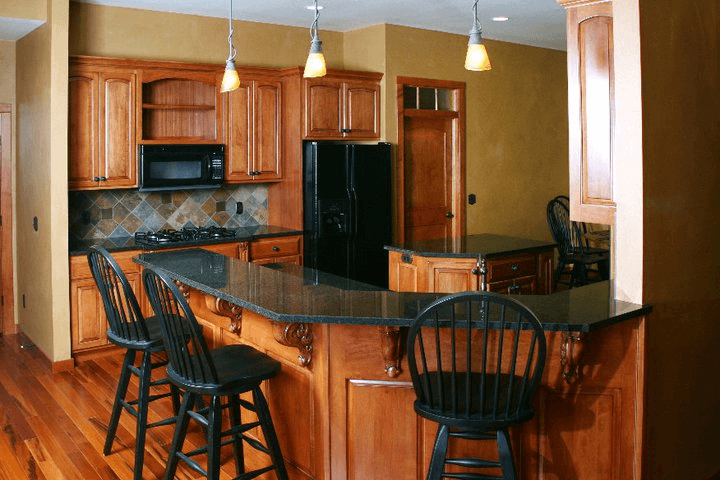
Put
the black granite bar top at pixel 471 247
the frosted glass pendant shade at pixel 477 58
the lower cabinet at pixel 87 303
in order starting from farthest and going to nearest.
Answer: the lower cabinet at pixel 87 303 → the black granite bar top at pixel 471 247 → the frosted glass pendant shade at pixel 477 58

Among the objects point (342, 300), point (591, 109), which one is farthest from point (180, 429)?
point (591, 109)

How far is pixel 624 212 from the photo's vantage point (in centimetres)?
304

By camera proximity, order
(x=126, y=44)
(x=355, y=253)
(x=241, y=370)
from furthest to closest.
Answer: (x=355, y=253), (x=126, y=44), (x=241, y=370)

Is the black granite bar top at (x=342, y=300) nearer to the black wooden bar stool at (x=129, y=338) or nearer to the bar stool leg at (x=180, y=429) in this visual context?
the black wooden bar stool at (x=129, y=338)

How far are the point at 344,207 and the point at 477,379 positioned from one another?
3696 mm

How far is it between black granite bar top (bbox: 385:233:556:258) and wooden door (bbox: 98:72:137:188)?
80.1 inches

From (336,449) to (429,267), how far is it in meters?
2.16

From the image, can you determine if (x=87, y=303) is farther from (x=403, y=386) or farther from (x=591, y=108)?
(x=591, y=108)

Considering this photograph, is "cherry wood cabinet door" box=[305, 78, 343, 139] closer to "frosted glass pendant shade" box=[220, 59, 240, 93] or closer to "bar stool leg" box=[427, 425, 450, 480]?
"frosted glass pendant shade" box=[220, 59, 240, 93]

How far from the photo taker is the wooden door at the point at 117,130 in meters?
5.57

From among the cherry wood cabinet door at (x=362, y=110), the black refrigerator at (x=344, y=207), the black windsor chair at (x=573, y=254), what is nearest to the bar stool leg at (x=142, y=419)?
the black refrigerator at (x=344, y=207)

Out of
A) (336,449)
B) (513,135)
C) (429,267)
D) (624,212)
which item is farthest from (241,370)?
(513,135)

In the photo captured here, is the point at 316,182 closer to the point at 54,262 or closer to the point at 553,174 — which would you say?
the point at 54,262

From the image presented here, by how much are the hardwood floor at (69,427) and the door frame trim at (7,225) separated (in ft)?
2.52
